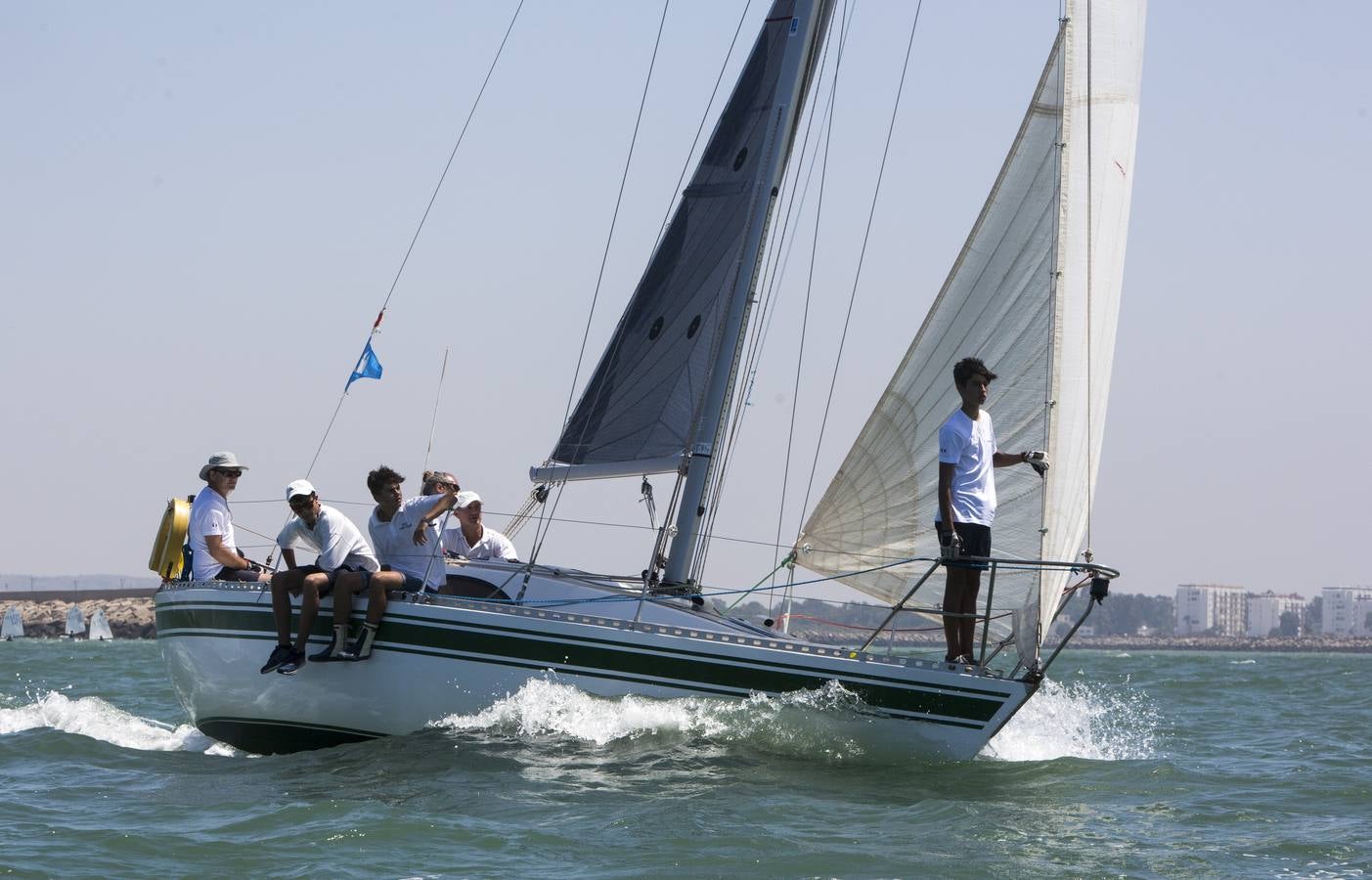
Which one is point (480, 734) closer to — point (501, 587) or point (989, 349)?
point (501, 587)

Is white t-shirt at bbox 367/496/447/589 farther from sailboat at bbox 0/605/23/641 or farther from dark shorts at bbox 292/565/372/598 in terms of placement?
sailboat at bbox 0/605/23/641

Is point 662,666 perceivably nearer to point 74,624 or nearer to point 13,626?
point 74,624

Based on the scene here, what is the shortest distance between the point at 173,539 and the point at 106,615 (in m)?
59.3

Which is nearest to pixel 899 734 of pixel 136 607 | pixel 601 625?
pixel 601 625

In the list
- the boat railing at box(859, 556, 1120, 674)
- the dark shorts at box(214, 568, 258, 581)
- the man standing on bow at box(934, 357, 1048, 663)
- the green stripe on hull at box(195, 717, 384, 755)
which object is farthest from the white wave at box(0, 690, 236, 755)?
the man standing on bow at box(934, 357, 1048, 663)

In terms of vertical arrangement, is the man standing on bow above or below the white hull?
above

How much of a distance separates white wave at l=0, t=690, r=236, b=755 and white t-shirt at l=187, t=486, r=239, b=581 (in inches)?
50.2

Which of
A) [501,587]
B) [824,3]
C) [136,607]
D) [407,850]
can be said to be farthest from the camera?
[136,607]

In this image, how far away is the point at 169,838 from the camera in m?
7.01

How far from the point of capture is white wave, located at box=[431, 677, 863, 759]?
30.6 ft

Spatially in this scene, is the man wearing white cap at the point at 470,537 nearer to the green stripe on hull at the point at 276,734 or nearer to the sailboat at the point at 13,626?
the green stripe on hull at the point at 276,734

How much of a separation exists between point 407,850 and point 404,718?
2903 mm

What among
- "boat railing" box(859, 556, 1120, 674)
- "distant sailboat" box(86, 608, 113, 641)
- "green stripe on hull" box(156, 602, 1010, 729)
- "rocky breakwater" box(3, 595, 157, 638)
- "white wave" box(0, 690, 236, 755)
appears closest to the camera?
"boat railing" box(859, 556, 1120, 674)

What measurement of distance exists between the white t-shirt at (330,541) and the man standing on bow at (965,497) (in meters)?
3.62
